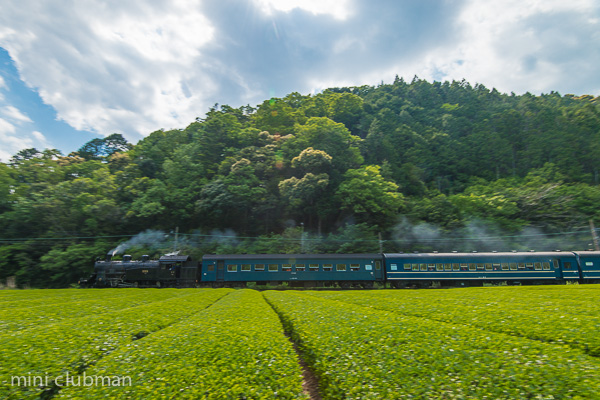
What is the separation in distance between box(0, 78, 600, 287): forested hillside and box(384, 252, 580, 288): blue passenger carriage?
10747mm

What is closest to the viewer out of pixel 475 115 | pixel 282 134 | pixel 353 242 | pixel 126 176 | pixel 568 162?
pixel 353 242

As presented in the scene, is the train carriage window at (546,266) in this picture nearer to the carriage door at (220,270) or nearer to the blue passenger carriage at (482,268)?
the blue passenger carriage at (482,268)

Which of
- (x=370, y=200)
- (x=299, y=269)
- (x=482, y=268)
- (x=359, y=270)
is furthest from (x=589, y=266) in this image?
(x=299, y=269)

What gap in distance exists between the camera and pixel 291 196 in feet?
152

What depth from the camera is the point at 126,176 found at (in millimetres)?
55250

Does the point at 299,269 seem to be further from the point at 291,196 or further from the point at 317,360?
the point at 317,360

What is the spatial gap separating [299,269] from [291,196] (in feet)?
59.5

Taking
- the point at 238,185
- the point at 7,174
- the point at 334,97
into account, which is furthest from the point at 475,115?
the point at 7,174

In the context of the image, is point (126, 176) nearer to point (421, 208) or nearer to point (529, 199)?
point (421, 208)

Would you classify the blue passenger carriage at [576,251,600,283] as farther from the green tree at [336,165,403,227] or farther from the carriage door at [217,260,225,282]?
the carriage door at [217,260,225,282]

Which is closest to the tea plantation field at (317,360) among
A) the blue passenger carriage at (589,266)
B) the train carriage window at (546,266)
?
the train carriage window at (546,266)

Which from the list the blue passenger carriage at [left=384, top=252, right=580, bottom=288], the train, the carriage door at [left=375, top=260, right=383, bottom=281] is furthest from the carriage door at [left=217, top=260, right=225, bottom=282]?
the blue passenger carriage at [left=384, top=252, right=580, bottom=288]

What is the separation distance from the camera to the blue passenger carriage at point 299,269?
97.3 feet

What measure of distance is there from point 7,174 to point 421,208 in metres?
65.8
